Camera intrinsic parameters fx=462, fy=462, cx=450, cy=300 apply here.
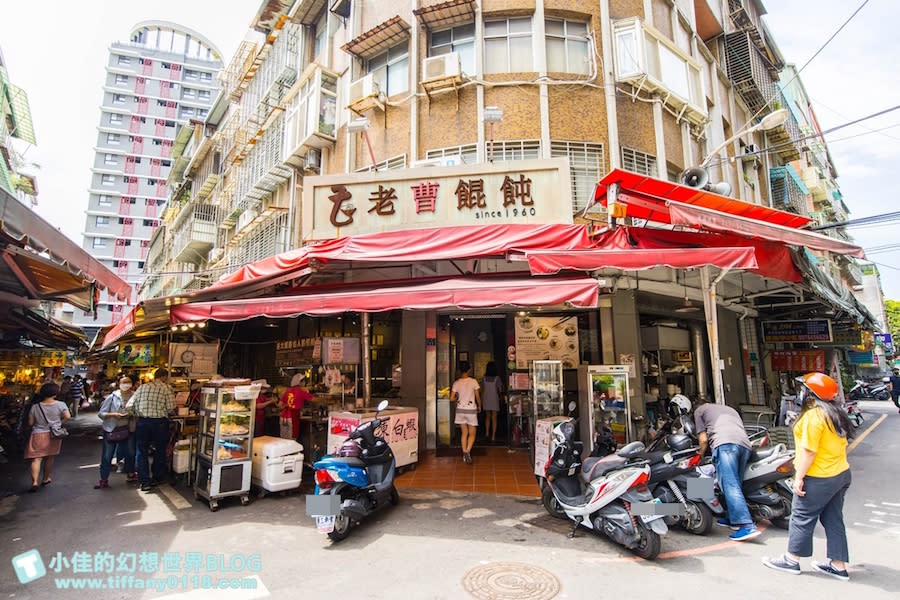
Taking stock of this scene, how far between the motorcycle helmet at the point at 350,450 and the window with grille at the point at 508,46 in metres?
9.41

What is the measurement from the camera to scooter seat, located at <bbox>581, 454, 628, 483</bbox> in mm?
5348

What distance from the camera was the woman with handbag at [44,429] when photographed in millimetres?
7505

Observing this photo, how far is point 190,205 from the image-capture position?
25812mm

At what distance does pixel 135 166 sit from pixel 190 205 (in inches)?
1843

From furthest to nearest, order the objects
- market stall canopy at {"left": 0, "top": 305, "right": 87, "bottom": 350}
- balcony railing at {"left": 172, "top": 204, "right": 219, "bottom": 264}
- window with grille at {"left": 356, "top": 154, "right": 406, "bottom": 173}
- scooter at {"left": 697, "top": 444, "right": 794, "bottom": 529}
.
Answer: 1. balcony railing at {"left": 172, "top": 204, "right": 219, "bottom": 264}
2. market stall canopy at {"left": 0, "top": 305, "right": 87, "bottom": 350}
3. window with grille at {"left": 356, "top": 154, "right": 406, "bottom": 173}
4. scooter at {"left": 697, "top": 444, "right": 794, "bottom": 529}

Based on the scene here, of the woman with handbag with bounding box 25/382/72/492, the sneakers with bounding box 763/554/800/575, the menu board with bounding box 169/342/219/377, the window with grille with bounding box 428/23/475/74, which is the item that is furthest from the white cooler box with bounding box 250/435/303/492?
the window with grille with bounding box 428/23/475/74

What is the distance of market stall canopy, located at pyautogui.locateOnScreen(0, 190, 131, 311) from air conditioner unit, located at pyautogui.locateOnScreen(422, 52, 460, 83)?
790 centimetres

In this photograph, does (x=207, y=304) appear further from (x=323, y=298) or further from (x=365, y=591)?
(x=365, y=591)

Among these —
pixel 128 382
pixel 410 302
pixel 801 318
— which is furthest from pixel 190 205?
pixel 801 318

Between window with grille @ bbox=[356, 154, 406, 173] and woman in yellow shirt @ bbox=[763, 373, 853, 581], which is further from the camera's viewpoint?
window with grille @ bbox=[356, 154, 406, 173]

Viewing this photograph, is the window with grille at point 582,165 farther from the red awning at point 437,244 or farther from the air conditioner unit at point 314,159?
the air conditioner unit at point 314,159

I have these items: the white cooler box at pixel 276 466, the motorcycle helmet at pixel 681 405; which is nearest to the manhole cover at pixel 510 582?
the motorcycle helmet at pixel 681 405

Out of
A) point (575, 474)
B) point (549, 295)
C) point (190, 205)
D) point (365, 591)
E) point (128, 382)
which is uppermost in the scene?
point (190, 205)

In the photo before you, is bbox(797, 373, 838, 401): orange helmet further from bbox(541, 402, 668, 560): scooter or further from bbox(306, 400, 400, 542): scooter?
bbox(306, 400, 400, 542): scooter
